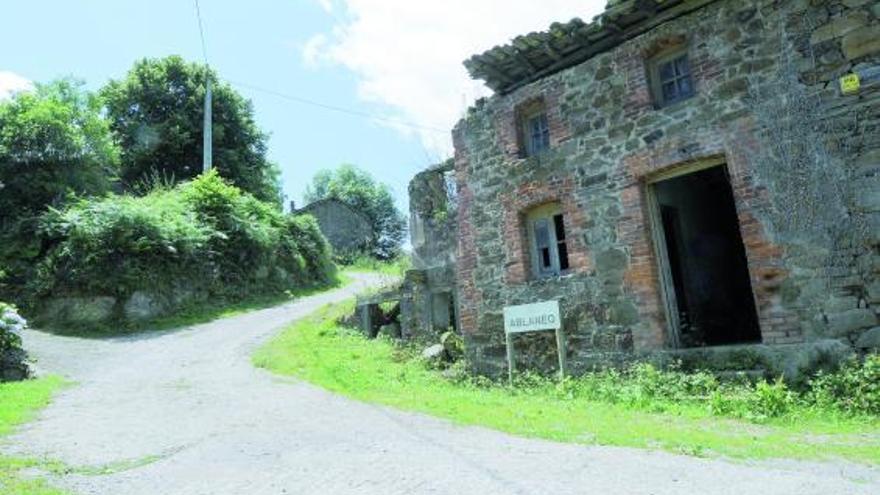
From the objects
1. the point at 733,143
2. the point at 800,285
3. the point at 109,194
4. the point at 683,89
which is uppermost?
the point at 109,194

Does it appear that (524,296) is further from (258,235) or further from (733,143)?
(258,235)

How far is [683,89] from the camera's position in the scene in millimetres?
9492

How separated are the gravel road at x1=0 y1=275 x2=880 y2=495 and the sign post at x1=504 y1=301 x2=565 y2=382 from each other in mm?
2987

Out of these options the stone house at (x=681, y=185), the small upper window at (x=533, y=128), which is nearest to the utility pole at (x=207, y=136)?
the stone house at (x=681, y=185)

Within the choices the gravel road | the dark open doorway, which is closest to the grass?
the gravel road

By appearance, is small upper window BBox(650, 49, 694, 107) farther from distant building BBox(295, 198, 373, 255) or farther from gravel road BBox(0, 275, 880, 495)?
distant building BBox(295, 198, 373, 255)

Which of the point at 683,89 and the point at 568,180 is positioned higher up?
the point at 683,89

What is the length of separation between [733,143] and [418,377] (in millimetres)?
6419

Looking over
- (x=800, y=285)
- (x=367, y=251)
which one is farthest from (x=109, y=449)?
(x=367, y=251)

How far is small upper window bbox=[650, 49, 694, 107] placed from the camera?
947cm

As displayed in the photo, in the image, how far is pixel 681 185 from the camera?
39.4 feet

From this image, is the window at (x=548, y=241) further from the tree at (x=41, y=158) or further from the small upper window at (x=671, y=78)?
the tree at (x=41, y=158)

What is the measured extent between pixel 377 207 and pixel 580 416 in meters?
47.2

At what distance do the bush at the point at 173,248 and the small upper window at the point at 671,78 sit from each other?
1463 centimetres
